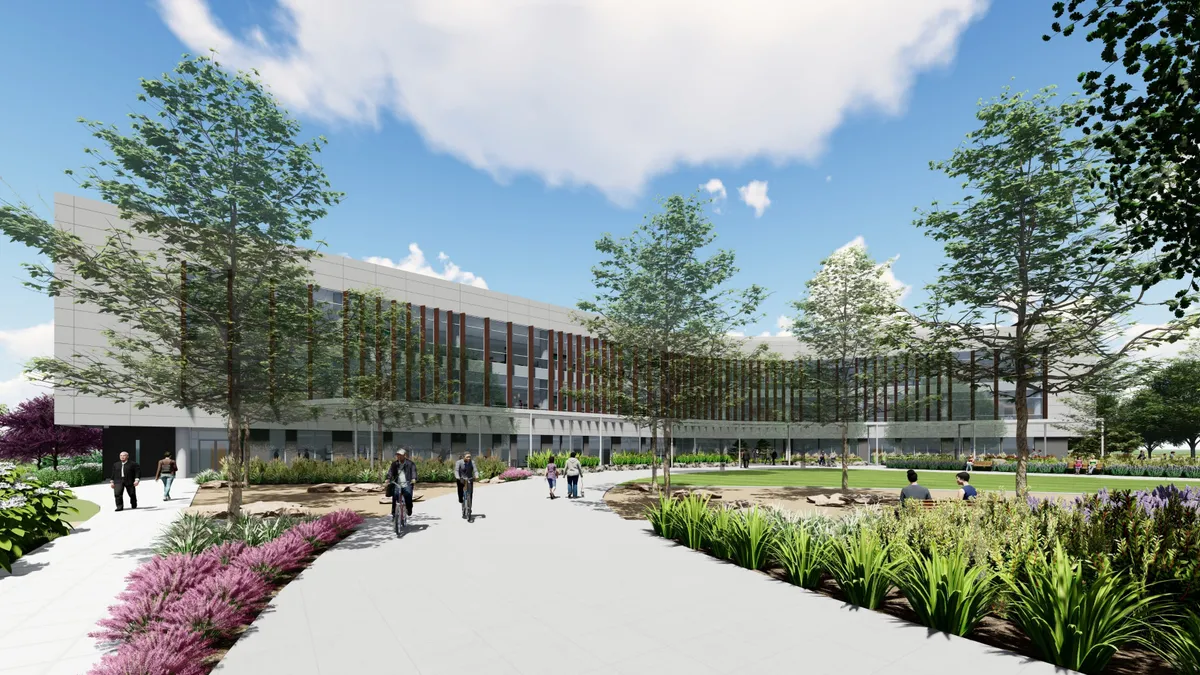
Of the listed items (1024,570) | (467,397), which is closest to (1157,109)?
(1024,570)

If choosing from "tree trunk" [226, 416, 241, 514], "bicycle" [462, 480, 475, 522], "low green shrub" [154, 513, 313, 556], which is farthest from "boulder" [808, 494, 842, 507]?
"tree trunk" [226, 416, 241, 514]

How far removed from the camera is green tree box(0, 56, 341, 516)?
1186cm

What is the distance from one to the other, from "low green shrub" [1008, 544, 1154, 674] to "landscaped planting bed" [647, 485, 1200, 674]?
0.01m

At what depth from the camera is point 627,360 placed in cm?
2272

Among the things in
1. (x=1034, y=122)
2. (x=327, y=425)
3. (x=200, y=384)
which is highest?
(x=1034, y=122)

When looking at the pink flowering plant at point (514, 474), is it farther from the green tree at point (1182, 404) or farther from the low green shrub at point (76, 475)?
the green tree at point (1182, 404)

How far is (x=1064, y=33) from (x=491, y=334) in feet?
150

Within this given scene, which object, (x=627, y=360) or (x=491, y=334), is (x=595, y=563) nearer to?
(x=627, y=360)

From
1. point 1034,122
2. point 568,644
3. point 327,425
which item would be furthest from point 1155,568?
point 327,425

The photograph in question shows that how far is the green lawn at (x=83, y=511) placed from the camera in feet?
55.4

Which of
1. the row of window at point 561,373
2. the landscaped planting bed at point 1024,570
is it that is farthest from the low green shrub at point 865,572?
the row of window at point 561,373

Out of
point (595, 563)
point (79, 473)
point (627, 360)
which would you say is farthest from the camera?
point (79, 473)

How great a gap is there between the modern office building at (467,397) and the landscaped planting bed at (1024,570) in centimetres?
1071

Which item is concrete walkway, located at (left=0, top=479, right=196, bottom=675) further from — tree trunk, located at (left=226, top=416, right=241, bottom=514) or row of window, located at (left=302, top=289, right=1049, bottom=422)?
row of window, located at (left=302, top=289, right=1049, bottom=422)
